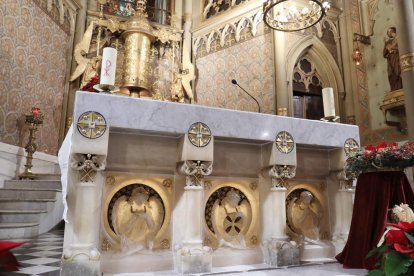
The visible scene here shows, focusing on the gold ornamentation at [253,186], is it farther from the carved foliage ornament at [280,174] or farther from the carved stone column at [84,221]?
the carved stone column at [84,221]

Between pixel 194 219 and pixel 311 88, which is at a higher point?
pixel 311 88

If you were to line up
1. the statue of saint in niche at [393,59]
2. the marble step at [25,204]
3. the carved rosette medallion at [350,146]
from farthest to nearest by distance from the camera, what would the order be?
the statue of saint in niche at [393,59]
the marble step at [25,204]
the carved rosette medallion at [350,146]

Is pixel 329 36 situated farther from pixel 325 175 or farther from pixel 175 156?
pixel 175 156

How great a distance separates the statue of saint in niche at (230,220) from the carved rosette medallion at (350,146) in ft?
4.08

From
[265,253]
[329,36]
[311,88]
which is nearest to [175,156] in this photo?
[265,253]

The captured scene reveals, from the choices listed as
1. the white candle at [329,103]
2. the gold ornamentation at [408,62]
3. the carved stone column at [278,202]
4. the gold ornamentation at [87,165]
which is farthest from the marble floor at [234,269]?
the gold ornamentation at [408,62]

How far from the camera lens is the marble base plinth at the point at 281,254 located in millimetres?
2830

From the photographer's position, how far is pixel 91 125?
2.39 m

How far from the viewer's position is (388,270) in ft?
4.38

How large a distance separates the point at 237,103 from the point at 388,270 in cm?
630

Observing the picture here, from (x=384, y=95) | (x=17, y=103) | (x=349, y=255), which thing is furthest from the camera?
(x=384, y=95)

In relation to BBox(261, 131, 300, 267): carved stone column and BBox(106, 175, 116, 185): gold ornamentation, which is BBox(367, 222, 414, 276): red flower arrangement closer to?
BBox(261, 131, 300, 267): carved stone column

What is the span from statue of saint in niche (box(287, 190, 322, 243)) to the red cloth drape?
45 centimetres

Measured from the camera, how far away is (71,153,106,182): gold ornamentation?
2.33 metres
